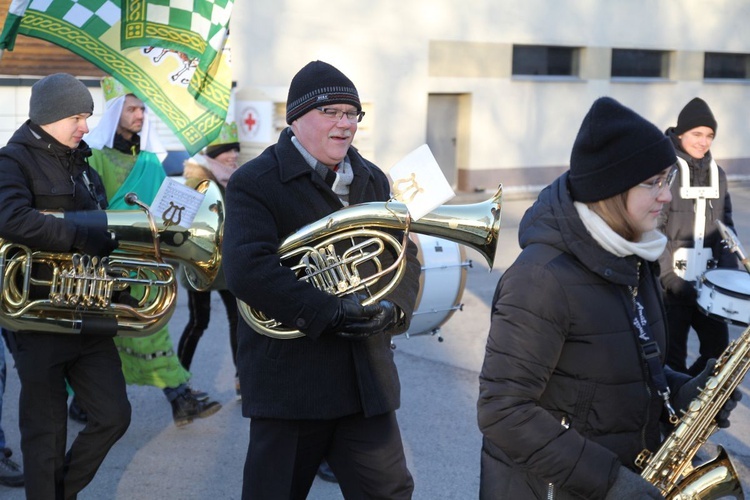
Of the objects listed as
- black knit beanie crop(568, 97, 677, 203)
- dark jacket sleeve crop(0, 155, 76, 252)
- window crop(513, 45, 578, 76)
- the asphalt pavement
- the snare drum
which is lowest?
the asphalt pavement

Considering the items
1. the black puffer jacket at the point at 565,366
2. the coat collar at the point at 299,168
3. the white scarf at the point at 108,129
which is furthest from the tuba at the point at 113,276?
the black puffer jacket at the point at 565,366

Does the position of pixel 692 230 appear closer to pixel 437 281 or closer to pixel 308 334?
pixel 437 281

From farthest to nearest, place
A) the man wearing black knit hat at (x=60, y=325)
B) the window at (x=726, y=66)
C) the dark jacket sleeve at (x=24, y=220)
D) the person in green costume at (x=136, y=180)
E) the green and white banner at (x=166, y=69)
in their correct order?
the window at (x=726, y=66), the person in green costume at (x=136, y=180), the green and white banner at (x=166, y=69), the man wearing black knit hat at (x=60, y=325), the dark jacket sleeve at (x=24, y=220)

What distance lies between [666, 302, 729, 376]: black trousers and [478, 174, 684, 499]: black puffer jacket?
9.54 feet

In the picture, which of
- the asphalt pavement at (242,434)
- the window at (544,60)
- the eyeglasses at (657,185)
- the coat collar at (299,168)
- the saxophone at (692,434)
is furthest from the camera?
the window at (544,60)

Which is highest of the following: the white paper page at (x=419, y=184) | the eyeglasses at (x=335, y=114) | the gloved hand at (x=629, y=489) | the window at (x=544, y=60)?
the window at (x=544, y=60)

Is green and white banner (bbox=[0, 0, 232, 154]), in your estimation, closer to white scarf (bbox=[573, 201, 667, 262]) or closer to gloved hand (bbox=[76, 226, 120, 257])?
gloved hand (bbox=[76, 226, 120, 257])

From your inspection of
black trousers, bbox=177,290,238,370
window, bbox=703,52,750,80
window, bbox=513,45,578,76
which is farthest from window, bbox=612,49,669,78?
black trousers, bbox=177,290,238,370

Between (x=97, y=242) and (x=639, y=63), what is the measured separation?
16.3 m

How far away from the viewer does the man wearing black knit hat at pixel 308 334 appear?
2961mm

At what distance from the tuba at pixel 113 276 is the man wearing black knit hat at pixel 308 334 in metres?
0.93

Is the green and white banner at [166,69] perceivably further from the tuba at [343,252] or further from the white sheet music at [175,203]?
the tuba at [343,252]

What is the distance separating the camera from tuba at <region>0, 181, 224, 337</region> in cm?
372

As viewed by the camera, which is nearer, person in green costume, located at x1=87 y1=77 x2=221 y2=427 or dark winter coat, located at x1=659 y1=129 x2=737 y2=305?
person in green costume, located at x1=87 y1=77 x2=221 y2=427
